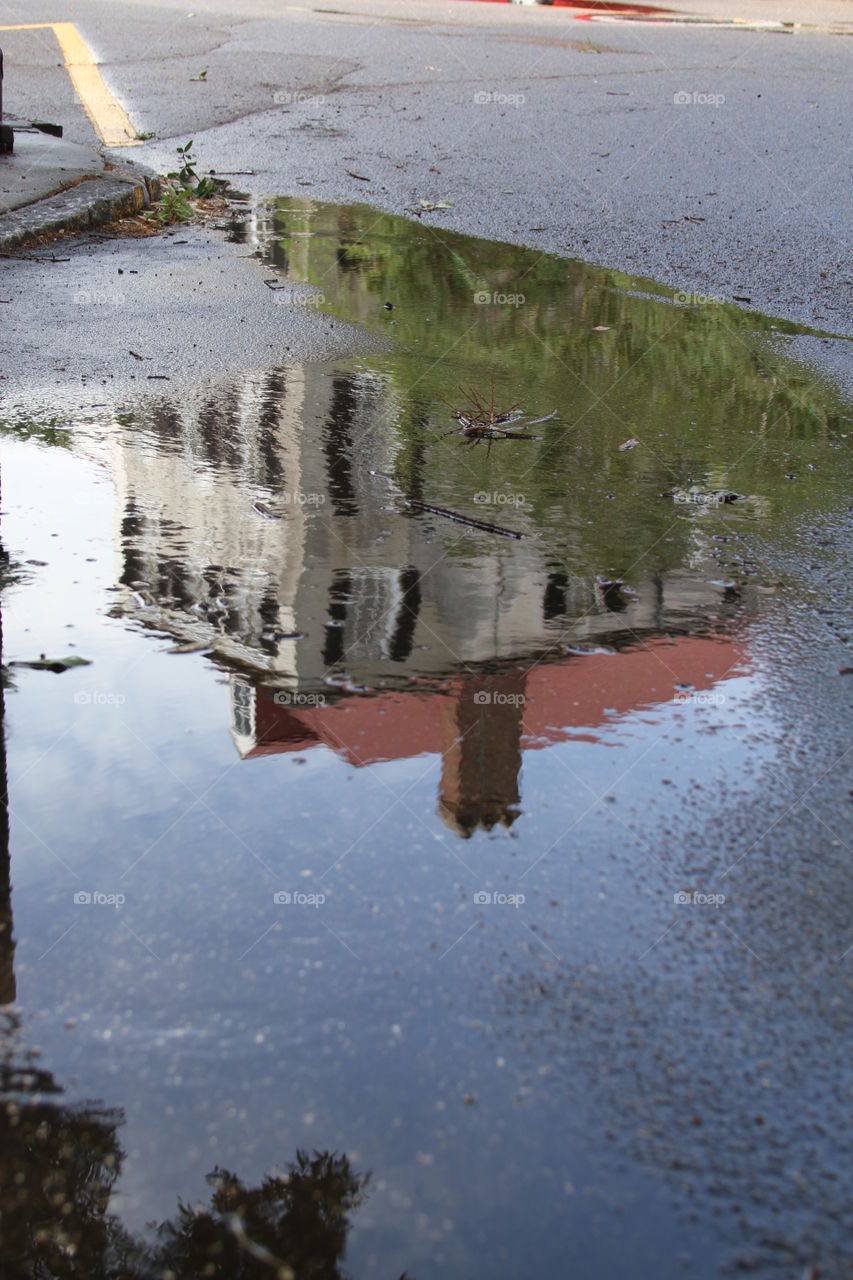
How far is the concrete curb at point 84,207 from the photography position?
252 inches

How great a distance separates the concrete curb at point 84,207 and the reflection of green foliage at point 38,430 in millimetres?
2528

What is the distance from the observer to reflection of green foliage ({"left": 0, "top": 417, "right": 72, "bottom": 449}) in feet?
13.1

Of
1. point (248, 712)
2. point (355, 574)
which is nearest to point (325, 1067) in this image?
point (248, 712)

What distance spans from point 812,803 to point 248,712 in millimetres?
1106

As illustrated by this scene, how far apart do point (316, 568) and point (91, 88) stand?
8966mm

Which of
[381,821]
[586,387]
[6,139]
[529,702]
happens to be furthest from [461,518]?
[6,139]

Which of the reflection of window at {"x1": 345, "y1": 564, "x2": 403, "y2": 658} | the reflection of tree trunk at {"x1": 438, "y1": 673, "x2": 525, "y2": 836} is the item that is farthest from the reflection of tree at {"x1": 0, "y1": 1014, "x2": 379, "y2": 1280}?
the reflection of window at {"x1": 345, "y1": 564, "x2": 403, "y2": 658}

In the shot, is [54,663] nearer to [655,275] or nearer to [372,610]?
[372,610]

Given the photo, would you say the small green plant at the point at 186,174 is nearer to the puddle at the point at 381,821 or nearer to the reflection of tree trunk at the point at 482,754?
the puddle at the point at 381,821

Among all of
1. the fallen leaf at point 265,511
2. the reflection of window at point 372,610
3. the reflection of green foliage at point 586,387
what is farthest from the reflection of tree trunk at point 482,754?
the fallen leaf at point 265,511

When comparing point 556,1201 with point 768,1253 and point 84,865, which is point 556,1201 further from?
point 84,865

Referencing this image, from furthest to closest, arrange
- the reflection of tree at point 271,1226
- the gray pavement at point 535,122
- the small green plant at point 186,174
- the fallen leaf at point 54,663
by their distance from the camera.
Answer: the small green plant at point 186,174 < the gray pavement at point 535,122 < the fallen leaf at point 54,663 < the reflection of tree at point 271,1226

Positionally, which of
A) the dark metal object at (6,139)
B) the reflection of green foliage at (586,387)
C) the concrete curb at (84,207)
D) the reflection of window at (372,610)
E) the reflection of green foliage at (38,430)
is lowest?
the reflection of window at (372,610)

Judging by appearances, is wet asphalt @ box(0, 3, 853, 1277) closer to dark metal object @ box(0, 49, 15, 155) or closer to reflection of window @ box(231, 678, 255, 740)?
reflection of window @ box(231, 678, 255, 740)
